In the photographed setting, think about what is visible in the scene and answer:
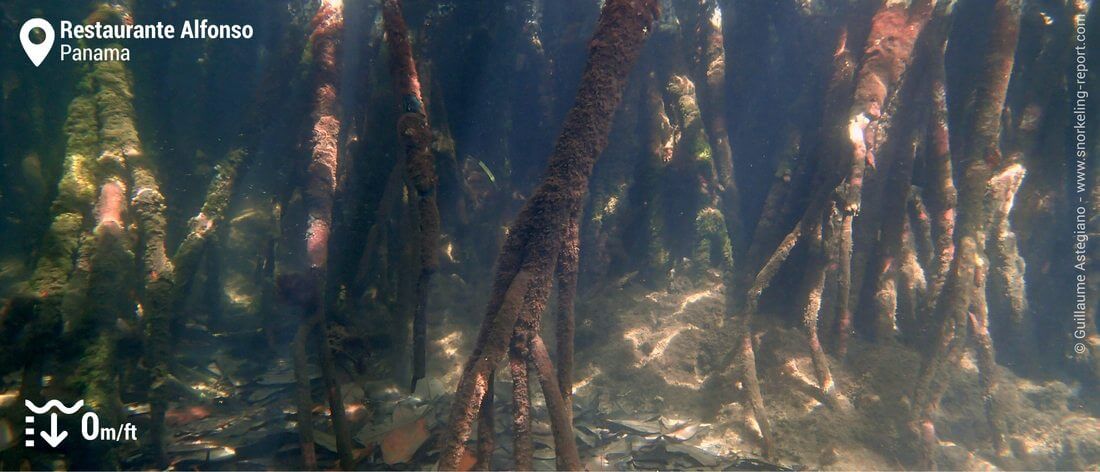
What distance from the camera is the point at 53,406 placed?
308 centimetres

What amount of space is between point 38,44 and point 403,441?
20.2 ft

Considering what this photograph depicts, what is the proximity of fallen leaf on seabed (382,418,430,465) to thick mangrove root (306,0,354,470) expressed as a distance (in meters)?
0.32

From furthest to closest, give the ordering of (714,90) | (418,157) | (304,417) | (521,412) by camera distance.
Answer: (714,90) → (418,157) → (304,417) → (521,412)

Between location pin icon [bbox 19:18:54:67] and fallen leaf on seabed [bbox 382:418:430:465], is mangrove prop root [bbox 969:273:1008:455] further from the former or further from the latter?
location pin icon [bbox 19:18:54:67]

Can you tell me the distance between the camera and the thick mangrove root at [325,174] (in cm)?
334

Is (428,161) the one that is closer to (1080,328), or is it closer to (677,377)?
(677,377)

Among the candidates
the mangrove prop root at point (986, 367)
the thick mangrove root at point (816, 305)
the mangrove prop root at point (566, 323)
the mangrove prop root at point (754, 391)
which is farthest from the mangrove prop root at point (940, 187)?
the mangrove prop root at point (566, 323)

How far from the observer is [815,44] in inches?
257

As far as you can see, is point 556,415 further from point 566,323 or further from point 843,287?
point 843,287

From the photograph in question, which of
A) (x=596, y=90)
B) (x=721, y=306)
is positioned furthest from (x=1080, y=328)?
(x=596, y=90)

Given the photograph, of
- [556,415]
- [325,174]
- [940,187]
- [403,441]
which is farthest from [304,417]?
[940,187]

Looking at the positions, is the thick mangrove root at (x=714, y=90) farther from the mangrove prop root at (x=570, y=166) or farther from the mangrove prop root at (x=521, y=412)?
the mangrove prop root at (x=521, y=412)

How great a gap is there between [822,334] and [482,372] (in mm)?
4258

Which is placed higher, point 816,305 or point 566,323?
point 566,323
